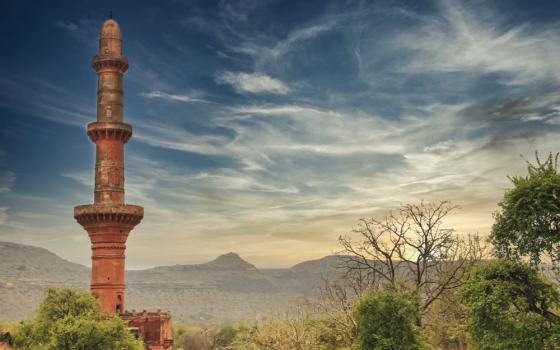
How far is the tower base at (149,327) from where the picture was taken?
135ft

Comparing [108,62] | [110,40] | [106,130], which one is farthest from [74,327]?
[110,40]

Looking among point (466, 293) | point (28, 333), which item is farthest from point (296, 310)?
point (28, 333)

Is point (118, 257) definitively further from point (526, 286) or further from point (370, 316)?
point (526, 286)

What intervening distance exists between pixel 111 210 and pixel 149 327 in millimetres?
9303

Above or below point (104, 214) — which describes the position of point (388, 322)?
below

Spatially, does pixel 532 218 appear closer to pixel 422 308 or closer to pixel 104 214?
pixel 422 308

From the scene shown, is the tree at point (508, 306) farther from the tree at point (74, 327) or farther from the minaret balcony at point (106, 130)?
the minaret balcony at point (106, 130)

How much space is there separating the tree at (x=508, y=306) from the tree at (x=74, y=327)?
18.1 meters

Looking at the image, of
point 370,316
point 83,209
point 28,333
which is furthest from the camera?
point 83,209

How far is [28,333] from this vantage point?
37.1m

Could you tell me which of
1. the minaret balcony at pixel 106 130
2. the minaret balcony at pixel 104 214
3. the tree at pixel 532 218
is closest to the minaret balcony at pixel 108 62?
the minaret balcony at pixel 106 130

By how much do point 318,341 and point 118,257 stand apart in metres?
18.4

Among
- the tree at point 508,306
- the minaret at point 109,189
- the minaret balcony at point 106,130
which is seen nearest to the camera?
the tree at point 508,306

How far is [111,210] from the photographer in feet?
141
